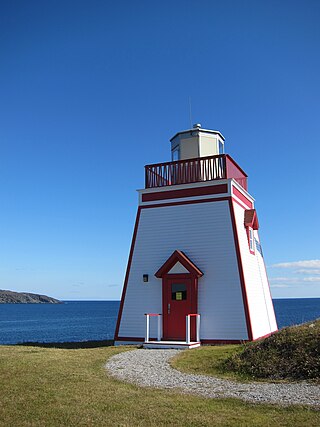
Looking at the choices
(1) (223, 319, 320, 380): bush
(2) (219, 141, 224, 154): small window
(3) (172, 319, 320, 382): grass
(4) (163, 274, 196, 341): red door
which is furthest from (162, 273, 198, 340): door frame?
(2) (219, 141, 224, 154): small window

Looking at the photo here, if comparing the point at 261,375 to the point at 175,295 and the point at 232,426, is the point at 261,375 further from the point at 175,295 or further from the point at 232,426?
the point at 175,295

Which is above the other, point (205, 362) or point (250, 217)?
point (250, 217)

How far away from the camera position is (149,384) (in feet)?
29.6

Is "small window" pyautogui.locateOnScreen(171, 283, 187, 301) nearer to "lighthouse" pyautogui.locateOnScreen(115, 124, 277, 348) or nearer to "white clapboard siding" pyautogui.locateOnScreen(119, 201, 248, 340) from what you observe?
"lighthouse" pyautogui.locateOnScreen(115, 124, 277, 348)

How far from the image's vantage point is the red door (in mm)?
15898

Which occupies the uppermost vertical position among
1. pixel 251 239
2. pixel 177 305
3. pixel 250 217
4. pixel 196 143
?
pixel 196 143

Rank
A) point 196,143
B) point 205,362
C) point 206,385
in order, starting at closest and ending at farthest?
point 206,385, point 205,362, point 196,143

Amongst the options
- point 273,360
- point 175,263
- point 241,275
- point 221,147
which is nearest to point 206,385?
point 273,360

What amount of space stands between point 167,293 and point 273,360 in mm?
6534

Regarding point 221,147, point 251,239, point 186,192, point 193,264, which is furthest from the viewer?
point 221,147

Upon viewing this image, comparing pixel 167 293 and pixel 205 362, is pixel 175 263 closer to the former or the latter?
pixel 167 293

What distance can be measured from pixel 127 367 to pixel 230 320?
526 centimetres

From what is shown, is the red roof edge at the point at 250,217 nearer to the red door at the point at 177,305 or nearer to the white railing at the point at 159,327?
the red door at the point at 177,305

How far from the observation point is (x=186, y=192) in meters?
17.0
